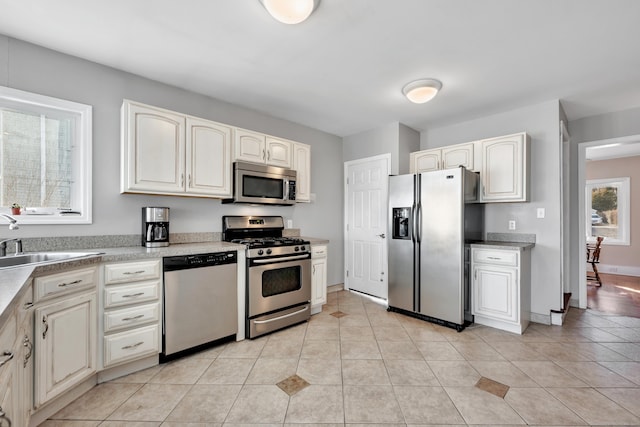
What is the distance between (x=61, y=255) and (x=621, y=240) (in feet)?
28.3

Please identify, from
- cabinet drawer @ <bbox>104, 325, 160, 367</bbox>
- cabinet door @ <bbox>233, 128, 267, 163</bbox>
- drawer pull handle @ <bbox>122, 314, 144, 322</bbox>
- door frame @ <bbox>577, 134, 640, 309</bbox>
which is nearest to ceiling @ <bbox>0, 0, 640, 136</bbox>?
cabinet door @ <bbox>233, 128, 267, 163</bbox>

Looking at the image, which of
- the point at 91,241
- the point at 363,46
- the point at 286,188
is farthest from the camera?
the point at 286,188

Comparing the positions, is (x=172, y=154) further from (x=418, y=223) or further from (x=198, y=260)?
(x=418, y=223)

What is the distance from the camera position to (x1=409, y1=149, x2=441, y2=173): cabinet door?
3701 millimetres

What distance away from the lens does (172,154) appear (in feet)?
8.34

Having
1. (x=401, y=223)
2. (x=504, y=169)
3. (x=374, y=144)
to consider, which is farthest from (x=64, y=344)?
(x=504, y=169)

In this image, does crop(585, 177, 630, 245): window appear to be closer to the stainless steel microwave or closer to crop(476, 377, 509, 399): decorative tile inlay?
crop(476, 377, 509, 399): decorative tile inlay

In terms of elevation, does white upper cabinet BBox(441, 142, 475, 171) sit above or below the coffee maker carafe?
above

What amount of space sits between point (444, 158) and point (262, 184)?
2.32 meters

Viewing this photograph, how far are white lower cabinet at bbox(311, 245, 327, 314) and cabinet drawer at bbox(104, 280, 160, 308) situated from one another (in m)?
1.63

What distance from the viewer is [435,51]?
7.37 feet

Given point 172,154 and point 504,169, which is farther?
point 504,169

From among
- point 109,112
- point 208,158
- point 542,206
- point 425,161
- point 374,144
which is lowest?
point 542,206

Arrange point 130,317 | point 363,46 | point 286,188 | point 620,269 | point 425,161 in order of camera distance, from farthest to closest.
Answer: point 620,269
point 425,161
point 286,188
point 363,46
point 130,317
